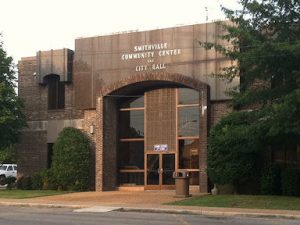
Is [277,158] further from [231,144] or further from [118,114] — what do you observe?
[118,114]

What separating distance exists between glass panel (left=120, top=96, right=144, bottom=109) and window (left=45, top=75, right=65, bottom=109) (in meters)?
3.97

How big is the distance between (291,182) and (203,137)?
4932 millimetres

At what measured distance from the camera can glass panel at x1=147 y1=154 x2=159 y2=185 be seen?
100ft

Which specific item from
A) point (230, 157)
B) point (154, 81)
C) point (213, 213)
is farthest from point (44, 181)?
point (213, 213)

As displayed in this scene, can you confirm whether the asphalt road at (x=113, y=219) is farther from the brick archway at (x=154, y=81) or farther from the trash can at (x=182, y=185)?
the brick archway at (x=154, y=81)

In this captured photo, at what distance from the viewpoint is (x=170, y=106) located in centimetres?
3023

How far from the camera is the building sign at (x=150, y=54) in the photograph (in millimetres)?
29438

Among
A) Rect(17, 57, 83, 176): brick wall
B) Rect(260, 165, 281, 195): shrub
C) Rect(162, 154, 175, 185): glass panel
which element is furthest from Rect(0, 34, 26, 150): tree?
Rect(260, 165, 281, 195): shrub

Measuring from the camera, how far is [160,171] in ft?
99.4

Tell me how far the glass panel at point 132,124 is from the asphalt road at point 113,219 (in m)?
11.7

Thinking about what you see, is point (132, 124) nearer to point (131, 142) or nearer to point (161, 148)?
point (131, 142)

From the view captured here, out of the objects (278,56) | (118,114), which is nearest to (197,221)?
(278,56)

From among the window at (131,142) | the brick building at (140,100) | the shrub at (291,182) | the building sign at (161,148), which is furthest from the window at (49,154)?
the shrub at (291,182)

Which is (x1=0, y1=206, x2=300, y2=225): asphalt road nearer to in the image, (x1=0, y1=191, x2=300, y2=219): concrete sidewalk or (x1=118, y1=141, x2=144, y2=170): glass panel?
(x1=0, y1=191, x2=300, y2=219): concrete sidewalk
